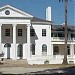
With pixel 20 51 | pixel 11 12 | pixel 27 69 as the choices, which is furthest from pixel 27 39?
pixel 27 69

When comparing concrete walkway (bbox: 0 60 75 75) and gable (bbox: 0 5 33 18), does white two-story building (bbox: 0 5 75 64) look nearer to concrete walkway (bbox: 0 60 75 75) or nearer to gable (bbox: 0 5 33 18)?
gable (bbox: 0 5 33 18)

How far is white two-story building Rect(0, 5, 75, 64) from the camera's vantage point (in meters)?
55.4

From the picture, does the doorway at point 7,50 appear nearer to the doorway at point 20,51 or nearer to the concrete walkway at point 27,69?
the doorway at point 20,51

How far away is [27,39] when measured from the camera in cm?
5569

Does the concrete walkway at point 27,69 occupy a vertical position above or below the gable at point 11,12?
below

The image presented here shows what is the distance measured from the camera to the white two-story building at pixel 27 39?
5541 centimetres

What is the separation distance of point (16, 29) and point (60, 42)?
947 cm

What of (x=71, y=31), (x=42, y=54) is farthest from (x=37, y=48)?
(x=71, y=31)

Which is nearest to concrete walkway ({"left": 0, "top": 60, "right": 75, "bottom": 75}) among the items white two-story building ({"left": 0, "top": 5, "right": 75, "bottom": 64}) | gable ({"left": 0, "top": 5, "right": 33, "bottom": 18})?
white two-story building ({"left": 0, "top": 5, "right": 75, "bottom": 64})

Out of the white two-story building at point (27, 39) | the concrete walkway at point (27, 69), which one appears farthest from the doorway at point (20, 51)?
the concrete walkway at point (27, 69)

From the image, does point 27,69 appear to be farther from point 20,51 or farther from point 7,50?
point 7,50

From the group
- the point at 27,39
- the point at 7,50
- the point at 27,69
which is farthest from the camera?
the point at 7,50

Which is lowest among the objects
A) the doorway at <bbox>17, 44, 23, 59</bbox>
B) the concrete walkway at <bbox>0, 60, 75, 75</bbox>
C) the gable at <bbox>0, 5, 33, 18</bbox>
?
the concrete walkway at <bbox>0, 60, 75, 75</bbox>

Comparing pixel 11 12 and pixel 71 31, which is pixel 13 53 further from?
pixel 71 31
